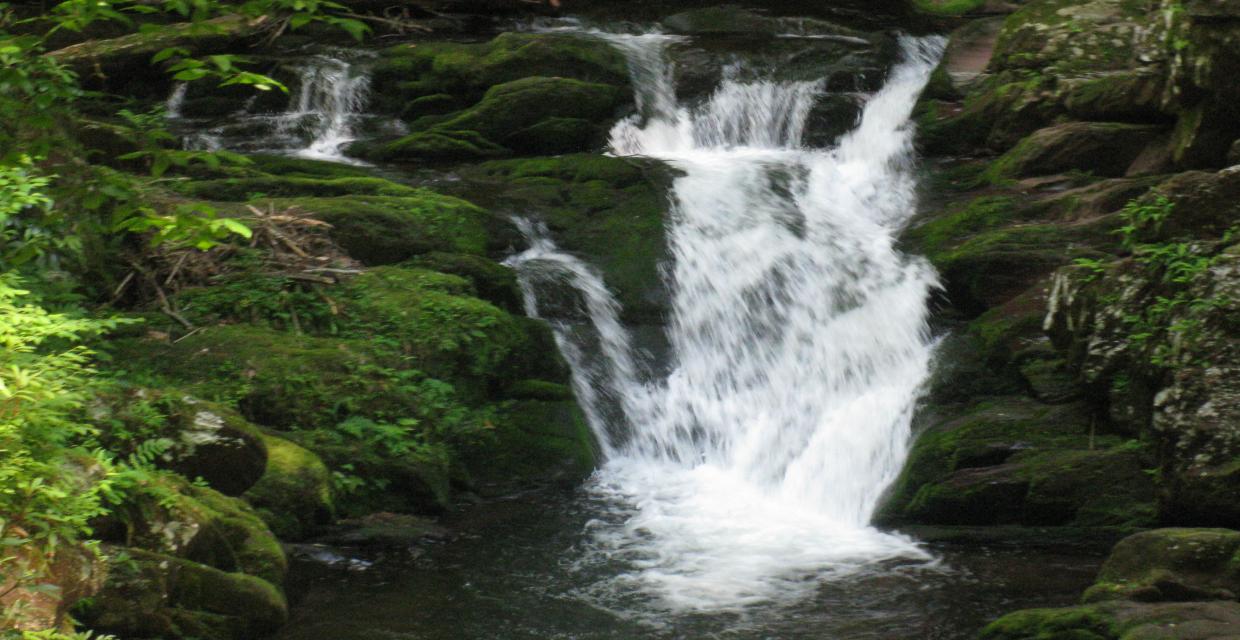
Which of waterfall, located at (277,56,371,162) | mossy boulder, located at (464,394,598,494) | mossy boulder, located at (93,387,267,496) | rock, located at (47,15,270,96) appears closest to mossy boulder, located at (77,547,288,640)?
mossy boulder, located at (93,387,267,496)

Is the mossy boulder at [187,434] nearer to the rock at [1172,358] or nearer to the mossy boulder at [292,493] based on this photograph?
the mossy boulder at [292,493]

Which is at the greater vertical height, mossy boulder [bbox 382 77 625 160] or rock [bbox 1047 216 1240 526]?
mossy boulder [bbox 382 77 625 160]

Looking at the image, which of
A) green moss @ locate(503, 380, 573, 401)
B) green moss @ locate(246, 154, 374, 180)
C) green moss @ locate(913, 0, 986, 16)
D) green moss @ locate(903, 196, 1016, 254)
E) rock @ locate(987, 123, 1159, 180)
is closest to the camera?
green moss @ locate(503, 380, 573, 401)

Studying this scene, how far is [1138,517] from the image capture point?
7.33m

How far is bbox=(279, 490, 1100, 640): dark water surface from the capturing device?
20.6 ft

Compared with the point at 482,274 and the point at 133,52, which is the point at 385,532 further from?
the point at 133,52

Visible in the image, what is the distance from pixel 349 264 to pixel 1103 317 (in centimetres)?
566

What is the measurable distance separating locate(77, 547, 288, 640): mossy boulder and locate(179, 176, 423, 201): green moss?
5560 millimetres

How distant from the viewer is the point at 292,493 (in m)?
7.14

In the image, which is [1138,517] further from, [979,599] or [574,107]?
[574,107]

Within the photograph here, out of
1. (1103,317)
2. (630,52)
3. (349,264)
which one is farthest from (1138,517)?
(630,52)

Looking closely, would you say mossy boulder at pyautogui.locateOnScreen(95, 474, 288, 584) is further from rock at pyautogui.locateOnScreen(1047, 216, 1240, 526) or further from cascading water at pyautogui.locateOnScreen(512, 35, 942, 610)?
rock at pyautogui.locateOnScreen(1047, 216, 1240, 526)

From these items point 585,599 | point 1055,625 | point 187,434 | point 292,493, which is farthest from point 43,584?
point 1055,625

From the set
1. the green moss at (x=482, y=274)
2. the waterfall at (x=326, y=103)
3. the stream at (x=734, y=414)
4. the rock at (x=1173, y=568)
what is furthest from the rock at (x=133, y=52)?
the rock at (x=1173, y=568)
